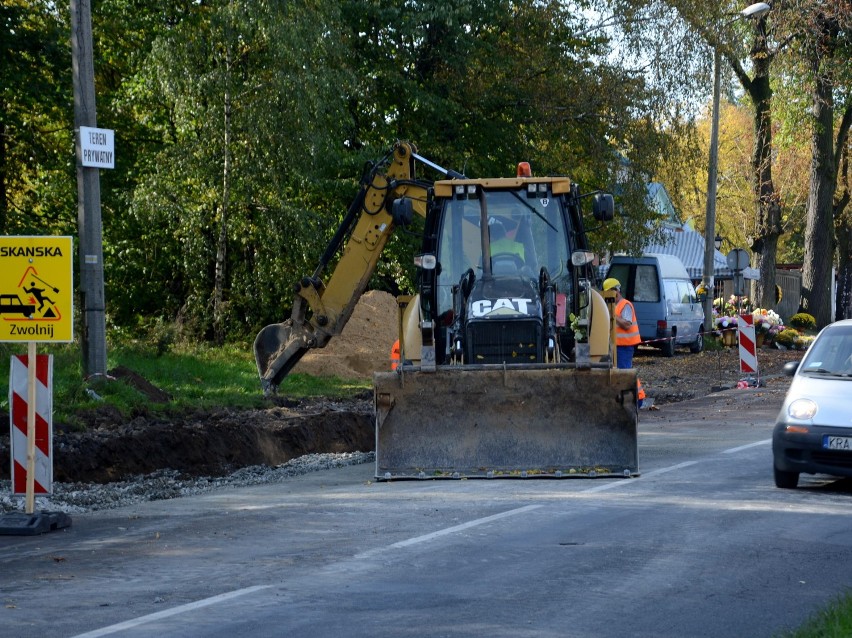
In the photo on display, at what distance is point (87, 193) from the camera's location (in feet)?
54.6

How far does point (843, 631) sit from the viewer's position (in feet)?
20.5

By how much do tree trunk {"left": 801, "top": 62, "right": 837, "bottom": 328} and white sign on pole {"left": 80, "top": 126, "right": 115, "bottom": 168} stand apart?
28.9 m

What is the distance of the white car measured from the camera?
11625 mm

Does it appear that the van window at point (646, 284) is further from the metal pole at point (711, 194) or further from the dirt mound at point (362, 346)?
the dirt mound at point (362, 346)

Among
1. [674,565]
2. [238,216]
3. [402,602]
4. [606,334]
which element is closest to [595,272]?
[606,334]

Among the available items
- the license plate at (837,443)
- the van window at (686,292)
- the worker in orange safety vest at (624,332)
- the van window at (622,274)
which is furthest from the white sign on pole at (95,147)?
the van window at (686,292)

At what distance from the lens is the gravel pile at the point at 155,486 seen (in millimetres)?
12047

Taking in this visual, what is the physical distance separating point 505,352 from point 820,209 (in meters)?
33.4

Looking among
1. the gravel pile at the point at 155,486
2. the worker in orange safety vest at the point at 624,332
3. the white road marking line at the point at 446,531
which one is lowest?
the gravel pile at the point at 155,486

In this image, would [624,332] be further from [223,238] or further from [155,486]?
[223,238]

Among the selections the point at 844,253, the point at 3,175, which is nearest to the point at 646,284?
the point at 3,175

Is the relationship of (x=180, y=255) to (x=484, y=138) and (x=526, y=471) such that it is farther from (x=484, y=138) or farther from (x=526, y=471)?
(x=526, y=471)

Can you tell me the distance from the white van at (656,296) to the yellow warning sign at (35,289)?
2671 cm

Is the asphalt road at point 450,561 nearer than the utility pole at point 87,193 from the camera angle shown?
Yes
